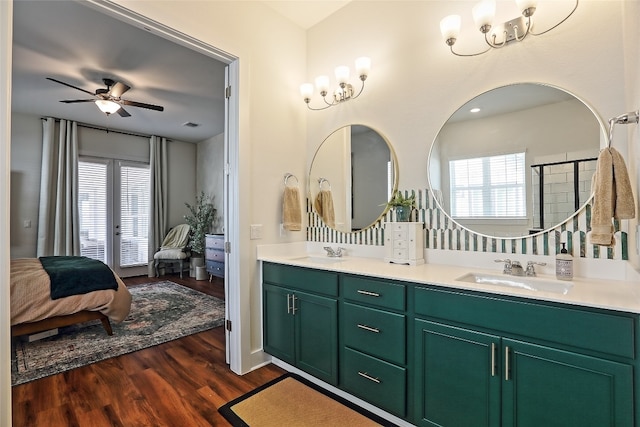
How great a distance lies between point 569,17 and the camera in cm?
163

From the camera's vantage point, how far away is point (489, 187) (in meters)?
1.90

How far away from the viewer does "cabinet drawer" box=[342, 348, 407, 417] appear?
164 cm

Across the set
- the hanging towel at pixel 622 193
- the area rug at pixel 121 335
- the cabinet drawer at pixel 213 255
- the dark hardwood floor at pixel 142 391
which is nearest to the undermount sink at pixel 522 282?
the hanging towel at pixel 622 193

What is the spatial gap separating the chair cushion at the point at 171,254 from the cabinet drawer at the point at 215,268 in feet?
1.93

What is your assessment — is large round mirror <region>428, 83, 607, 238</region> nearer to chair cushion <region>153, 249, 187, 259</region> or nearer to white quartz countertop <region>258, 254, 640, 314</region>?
white quartz countertop <region>258, 254, 640, 314</region>

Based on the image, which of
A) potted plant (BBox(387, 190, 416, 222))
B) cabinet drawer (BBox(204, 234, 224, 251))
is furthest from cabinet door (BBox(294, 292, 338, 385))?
cabinet drawer (BBox(204, 234, 224, 251))

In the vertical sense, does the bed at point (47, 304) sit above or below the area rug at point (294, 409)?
above

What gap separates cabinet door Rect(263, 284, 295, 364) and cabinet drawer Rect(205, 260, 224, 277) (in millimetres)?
2947

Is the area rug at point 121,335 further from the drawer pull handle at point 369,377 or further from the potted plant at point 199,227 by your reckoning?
the drawer pull handle at point 369,377

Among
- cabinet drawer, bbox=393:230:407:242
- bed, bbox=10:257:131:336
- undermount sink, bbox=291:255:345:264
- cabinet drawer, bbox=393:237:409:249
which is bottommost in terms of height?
bed, bbox=10:257:131:336

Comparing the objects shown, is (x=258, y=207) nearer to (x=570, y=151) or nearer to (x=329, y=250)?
(x=329, y=250)

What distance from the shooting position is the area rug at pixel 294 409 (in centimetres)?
176

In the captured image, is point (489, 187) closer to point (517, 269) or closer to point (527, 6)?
point (517, 269)

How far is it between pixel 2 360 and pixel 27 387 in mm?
1179
